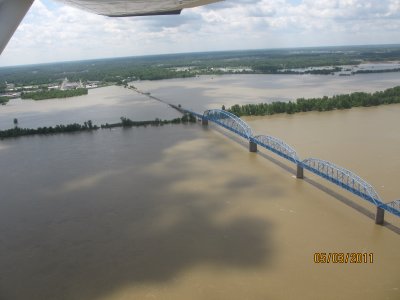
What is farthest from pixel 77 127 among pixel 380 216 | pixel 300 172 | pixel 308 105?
pixel 380 216

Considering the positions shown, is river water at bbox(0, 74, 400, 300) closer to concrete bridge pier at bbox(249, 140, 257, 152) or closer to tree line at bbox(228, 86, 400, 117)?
concrete bridge pier at bbox(249, 140, 257, 152)

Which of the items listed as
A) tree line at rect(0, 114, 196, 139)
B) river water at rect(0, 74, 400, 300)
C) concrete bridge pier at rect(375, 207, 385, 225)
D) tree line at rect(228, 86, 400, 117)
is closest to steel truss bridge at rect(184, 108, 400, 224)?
concrete bridge pier at rect(375, 207, 385, 225)

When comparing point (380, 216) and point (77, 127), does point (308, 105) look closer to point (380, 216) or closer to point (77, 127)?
point (77, 127)

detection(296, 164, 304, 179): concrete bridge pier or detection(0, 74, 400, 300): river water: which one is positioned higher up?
detection(296, 164, 304, 179): concrete bridge pier

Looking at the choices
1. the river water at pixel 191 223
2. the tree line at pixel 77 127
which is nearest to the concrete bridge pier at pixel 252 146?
the river water at pixel 191 223

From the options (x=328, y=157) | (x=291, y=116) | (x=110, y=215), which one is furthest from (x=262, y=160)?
(x=291, y=116)

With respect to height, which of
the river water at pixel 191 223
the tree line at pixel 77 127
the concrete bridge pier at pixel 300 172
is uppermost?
the tree line at pixel 77 127

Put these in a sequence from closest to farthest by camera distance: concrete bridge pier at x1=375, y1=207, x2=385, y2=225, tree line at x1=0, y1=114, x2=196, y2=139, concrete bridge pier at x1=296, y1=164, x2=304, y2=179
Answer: concrete bridge pier at x1=375, y1=207, x2=385, y2=225 → concrete bridge pier at x1=296, y1=164, x2=304, y2=179 → tree line at x1=0, y1=114, x2=196, y2=139

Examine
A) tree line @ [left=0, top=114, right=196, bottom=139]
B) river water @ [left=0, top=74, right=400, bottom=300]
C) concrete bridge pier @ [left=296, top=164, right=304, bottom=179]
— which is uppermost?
tree line @ [left=0, top=114, right=196, bottom=139]

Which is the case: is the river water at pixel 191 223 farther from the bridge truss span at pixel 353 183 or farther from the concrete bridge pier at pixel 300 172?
the bridge truss span at pixel 353 183
